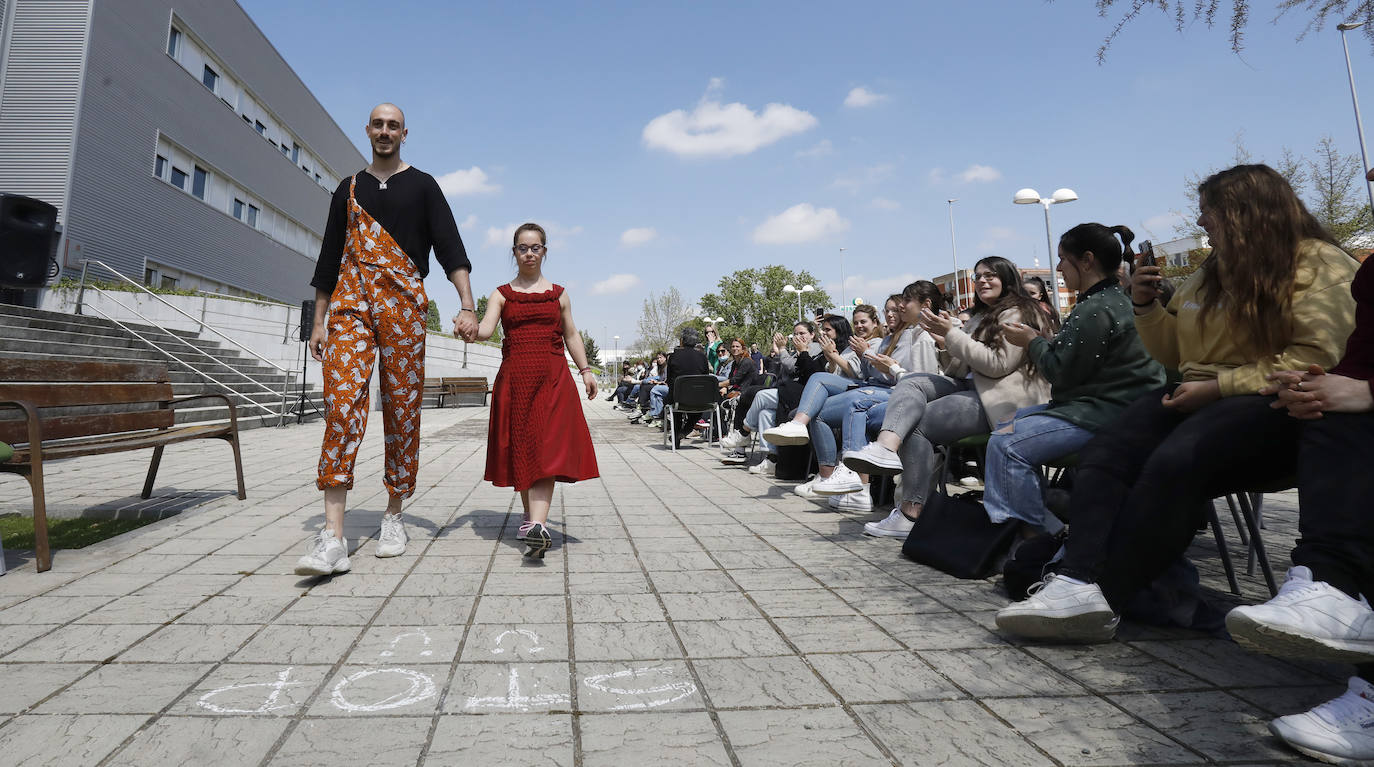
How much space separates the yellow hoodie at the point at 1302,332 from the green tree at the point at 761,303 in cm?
5165

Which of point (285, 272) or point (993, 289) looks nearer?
point (993, 289)

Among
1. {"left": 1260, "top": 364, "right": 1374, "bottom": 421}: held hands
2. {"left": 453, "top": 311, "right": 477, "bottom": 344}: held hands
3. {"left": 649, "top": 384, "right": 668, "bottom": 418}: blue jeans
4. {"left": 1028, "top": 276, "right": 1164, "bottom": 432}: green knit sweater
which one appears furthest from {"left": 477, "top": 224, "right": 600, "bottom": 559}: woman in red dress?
{"left": 649, "top": 384, "right": 668, "bottom": 418}: blue jeans

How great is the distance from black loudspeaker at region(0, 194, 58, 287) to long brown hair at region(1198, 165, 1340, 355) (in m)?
13.4

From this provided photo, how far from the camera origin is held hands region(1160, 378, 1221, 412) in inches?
95.1

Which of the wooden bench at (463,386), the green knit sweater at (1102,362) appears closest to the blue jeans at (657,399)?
the wooden bench at (463,386)

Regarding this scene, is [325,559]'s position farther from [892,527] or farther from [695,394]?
[695,394]

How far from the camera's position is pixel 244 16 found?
26.7 metres

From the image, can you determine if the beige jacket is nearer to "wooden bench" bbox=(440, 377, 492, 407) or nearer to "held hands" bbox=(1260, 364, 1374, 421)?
"held hands" bbox=(1260, 364, 1374, 421)

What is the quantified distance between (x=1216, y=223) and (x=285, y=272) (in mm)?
35025

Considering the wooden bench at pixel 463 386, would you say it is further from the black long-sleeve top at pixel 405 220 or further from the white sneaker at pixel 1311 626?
the white sneaker at pixel 1311 626

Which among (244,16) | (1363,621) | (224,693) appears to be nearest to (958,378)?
(1363,621)

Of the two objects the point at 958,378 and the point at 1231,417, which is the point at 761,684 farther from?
the point at 958,378

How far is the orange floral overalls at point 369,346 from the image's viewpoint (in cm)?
354

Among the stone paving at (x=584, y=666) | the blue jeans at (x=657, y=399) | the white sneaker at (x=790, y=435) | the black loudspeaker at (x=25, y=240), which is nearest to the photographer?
the stone paving at (x=584, y=666)
